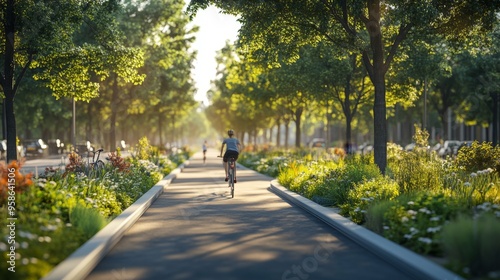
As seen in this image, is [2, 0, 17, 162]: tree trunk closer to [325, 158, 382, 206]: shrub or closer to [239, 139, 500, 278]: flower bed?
[239, 139, 500, 278]: flower bed

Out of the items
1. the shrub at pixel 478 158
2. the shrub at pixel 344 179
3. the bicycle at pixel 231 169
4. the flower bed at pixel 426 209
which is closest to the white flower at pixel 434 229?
the flower bed at pixel 426 209

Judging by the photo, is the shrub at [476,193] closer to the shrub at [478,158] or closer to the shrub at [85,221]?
the shrub at [85,221]

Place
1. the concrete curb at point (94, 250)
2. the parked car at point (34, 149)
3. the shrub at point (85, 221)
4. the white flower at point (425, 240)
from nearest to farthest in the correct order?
the concrete curb at point (94, 250) < the white flower at point (425, 240) < the shrub at point (85, 221) < the parked car at point (34, 149)

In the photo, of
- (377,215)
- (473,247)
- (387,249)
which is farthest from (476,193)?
(473,247)

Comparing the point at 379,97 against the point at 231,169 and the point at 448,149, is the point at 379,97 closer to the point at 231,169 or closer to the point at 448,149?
the point at 231,169

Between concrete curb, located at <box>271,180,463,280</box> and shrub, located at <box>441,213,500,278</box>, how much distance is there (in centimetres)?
19

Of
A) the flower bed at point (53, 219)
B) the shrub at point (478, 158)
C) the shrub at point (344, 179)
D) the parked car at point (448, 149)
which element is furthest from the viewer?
the parked car at point (448, 149)

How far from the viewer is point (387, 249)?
8.47 m

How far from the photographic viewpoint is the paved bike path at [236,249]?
7641mm

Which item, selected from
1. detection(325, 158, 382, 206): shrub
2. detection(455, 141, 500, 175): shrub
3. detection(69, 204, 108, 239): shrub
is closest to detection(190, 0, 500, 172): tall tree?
detection(325, 158, 382, 206): shrub

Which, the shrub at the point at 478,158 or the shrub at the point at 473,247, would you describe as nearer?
the shrub at the point at 473,247

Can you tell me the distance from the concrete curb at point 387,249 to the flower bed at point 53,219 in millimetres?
A: 4226

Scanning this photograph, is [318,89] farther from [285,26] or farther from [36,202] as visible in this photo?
[36,202]

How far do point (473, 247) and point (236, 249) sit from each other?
3.64m
